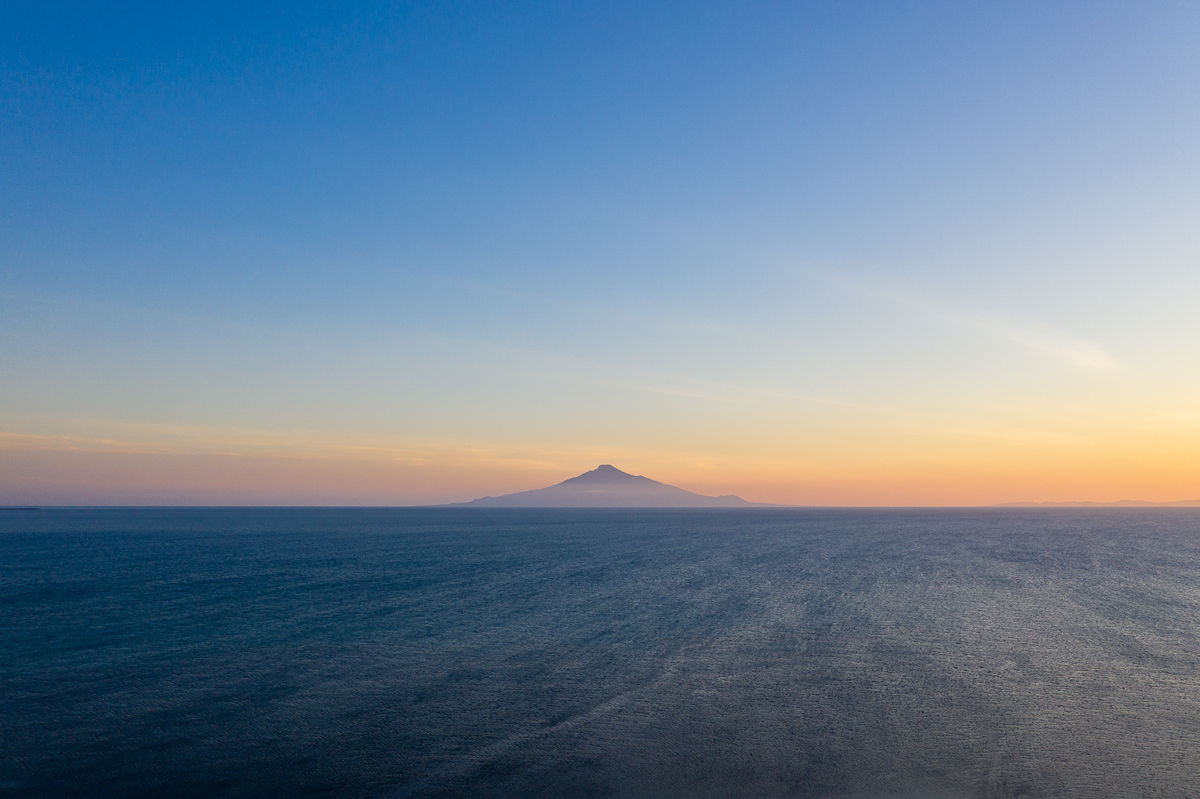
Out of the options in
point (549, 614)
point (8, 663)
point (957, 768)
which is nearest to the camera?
point (957, 768)

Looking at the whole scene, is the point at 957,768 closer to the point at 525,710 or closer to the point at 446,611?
the point at 525,710

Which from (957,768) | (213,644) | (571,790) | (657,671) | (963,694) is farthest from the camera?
(213,644)

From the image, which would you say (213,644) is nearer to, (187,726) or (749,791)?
(187,726)

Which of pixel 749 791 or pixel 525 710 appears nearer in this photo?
pixel 749 791

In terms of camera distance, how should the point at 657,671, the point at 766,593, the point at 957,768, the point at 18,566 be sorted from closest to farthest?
the point at 957,768 < the point at 657,671 < the point at 766,593 < the point at 18,566

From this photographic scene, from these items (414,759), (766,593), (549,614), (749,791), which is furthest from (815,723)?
(766,593)

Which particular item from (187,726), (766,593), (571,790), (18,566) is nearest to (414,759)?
(571,790)
